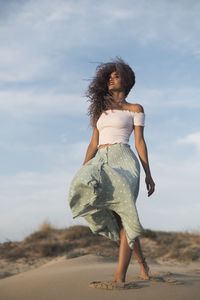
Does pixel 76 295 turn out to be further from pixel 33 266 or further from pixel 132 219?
pixel 33 266

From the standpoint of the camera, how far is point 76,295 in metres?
5.60

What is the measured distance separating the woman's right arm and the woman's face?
46cm

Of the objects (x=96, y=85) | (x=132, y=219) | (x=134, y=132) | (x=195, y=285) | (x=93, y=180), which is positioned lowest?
(x=195, y=285)

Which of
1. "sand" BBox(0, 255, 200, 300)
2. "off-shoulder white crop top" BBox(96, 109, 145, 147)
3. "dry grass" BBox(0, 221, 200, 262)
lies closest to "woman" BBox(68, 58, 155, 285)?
"off-shoulder white crop top" BBox(96, 109, 145, 147)

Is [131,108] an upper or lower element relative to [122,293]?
upper

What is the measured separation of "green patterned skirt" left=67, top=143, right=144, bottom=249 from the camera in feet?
18.2

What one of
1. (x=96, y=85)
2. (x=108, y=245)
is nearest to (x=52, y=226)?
(x=108, y=245)

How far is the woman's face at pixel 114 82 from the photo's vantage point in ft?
20.1

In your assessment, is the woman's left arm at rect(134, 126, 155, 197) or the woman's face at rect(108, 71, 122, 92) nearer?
the woman's left arm at rect(134, 126, 155, 197)

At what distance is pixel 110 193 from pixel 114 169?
25 cm

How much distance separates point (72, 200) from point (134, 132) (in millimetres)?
972

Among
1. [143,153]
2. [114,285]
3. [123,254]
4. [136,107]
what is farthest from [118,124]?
[114,285]

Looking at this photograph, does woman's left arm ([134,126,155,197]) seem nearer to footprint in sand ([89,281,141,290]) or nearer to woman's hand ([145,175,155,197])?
woman's hand ([145,175,155,197])

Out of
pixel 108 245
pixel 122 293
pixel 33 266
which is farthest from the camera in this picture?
pixel 108 245
